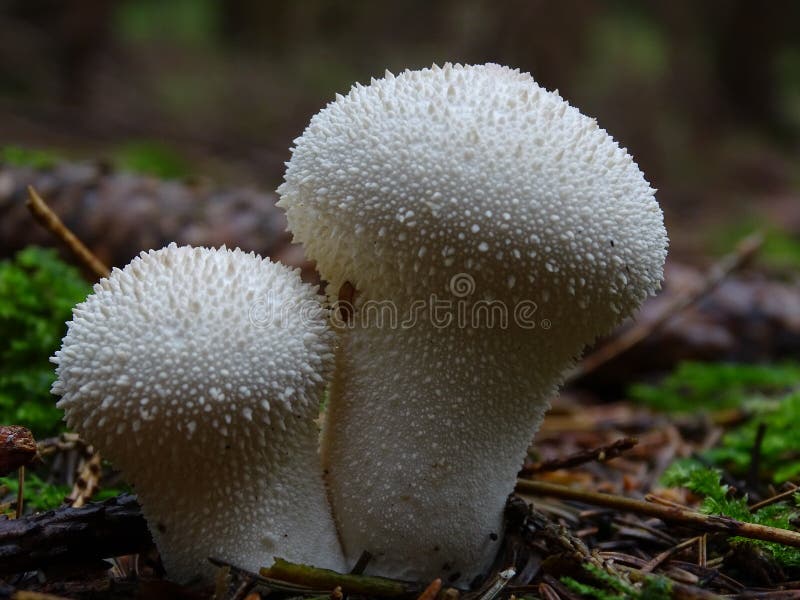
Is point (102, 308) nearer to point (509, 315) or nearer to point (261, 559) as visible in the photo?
point (261, 559)

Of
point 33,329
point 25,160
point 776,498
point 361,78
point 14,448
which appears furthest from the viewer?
point 361,78

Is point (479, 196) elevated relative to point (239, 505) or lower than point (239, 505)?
elevated

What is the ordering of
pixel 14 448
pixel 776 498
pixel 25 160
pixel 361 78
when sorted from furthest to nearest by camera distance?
pixel 361 78 → pixel 25 160 → pixel 776 498 → pixel 14 448

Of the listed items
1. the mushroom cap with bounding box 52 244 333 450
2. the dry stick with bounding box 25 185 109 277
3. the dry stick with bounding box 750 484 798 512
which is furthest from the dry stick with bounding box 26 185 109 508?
the dry stick with bounding box 750 484 798 512

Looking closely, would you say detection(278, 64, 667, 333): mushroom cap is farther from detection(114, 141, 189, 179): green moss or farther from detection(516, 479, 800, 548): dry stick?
detection(114, 141, 189, 179): green moss

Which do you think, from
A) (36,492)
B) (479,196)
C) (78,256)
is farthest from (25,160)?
(479,196)

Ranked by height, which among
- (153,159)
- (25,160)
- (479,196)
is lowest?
(479,196)

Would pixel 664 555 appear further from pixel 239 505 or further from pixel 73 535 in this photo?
pixel 73 535
